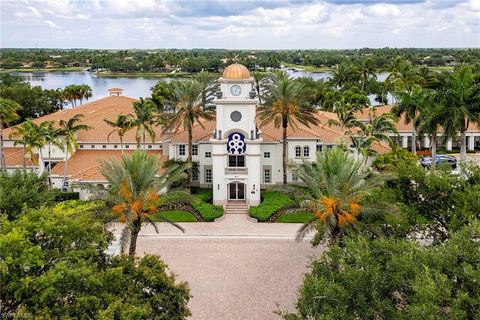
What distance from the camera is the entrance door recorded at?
4131 centimetres

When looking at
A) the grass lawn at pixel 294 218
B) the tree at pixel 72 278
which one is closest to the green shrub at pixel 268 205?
the grass lawn at pixel 294 218

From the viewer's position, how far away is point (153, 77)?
18675 centimetres

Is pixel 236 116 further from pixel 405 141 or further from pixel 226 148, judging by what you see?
pixel 405 141

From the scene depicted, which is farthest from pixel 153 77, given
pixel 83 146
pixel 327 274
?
pixel 327 274

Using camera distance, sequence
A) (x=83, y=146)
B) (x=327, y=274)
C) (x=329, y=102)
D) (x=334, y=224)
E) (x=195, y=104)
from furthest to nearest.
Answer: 1. (x=329, y=102)
2. (x=83, y=146)
3. (x=195, y=104)
4. (x=334, y=224)
5. (x=327, y=274)

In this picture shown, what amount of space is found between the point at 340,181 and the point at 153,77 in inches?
6733

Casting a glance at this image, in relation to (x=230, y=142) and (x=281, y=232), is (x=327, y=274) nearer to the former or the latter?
(x=281, y=232)

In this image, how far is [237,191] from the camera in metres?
41.4

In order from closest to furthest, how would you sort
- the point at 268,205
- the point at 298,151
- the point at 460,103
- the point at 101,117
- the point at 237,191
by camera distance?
the point at 460,103, the point at 268,205, the point at 237,191, the point at 298,151, the point at 101,117

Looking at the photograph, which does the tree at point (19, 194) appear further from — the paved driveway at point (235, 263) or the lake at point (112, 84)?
the lake at point (112, 84)

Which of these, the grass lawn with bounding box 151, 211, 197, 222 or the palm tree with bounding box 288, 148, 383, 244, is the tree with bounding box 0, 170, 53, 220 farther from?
the palm tree with bounding box 288, 148, 383, 244

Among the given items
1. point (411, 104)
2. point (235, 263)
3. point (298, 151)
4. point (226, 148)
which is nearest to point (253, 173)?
point (226, 148)

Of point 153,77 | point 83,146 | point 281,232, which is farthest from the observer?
point 153,77

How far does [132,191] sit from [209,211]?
14806 millimetres
